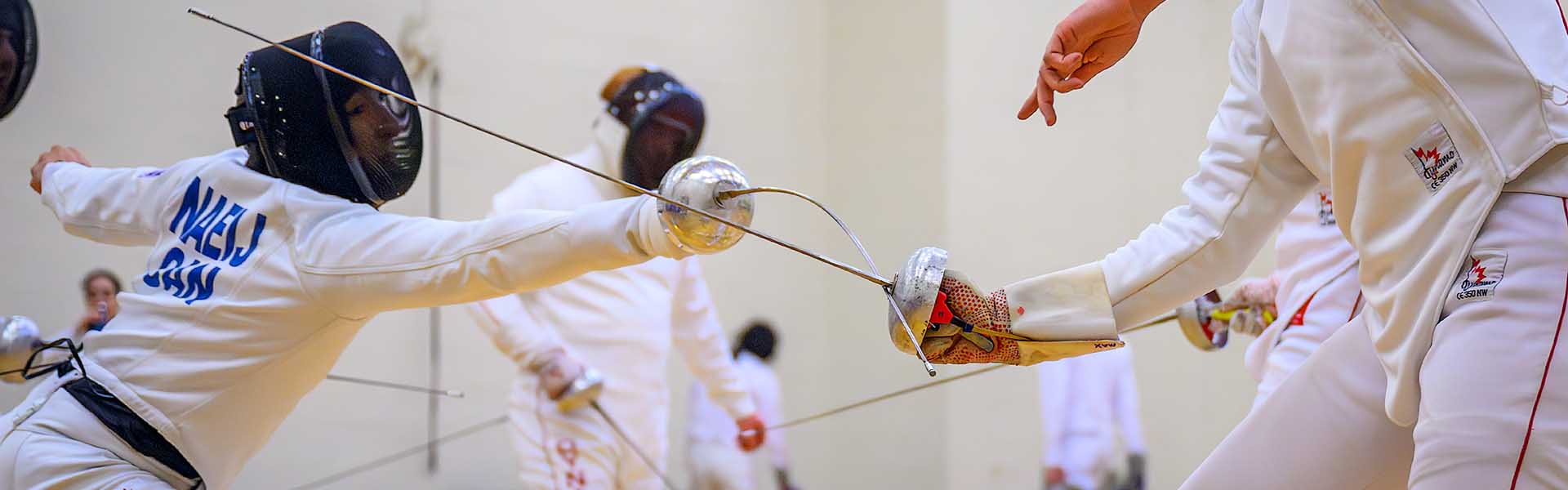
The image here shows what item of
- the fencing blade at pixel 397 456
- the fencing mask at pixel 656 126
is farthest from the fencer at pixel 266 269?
the fencing blade at pixel 397 456

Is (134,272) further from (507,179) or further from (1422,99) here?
(1422,99)

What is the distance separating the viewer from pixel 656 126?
3035 millimetres

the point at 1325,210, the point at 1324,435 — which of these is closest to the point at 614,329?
the point at 1325,210

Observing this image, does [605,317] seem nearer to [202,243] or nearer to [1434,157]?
[202,243]

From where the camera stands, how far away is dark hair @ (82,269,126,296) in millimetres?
3330

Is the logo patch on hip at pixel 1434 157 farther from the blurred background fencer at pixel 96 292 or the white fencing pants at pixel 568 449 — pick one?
the blurred background fencer at pixel 96 292

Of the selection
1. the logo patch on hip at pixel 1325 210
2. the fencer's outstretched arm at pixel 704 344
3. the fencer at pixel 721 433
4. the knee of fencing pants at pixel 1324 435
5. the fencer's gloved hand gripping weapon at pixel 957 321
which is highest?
the fencer's gloved hand gripping weapon at pixel 957 321

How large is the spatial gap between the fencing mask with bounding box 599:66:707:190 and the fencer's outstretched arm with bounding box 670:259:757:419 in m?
0.27

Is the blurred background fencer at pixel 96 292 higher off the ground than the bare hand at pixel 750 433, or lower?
higher

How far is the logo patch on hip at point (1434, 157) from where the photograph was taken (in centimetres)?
111

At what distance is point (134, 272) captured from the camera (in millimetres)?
3457

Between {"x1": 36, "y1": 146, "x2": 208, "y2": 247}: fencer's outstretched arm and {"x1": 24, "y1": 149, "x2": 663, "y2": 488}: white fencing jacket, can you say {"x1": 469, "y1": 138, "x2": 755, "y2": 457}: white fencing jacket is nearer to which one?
{"x1": 36, "y1": 146, "x2": 208, "y2": 247}: fencer's outstretched arm

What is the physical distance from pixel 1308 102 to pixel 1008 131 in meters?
3.94

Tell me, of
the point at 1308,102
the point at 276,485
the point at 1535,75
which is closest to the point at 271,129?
the point at 1308,102
